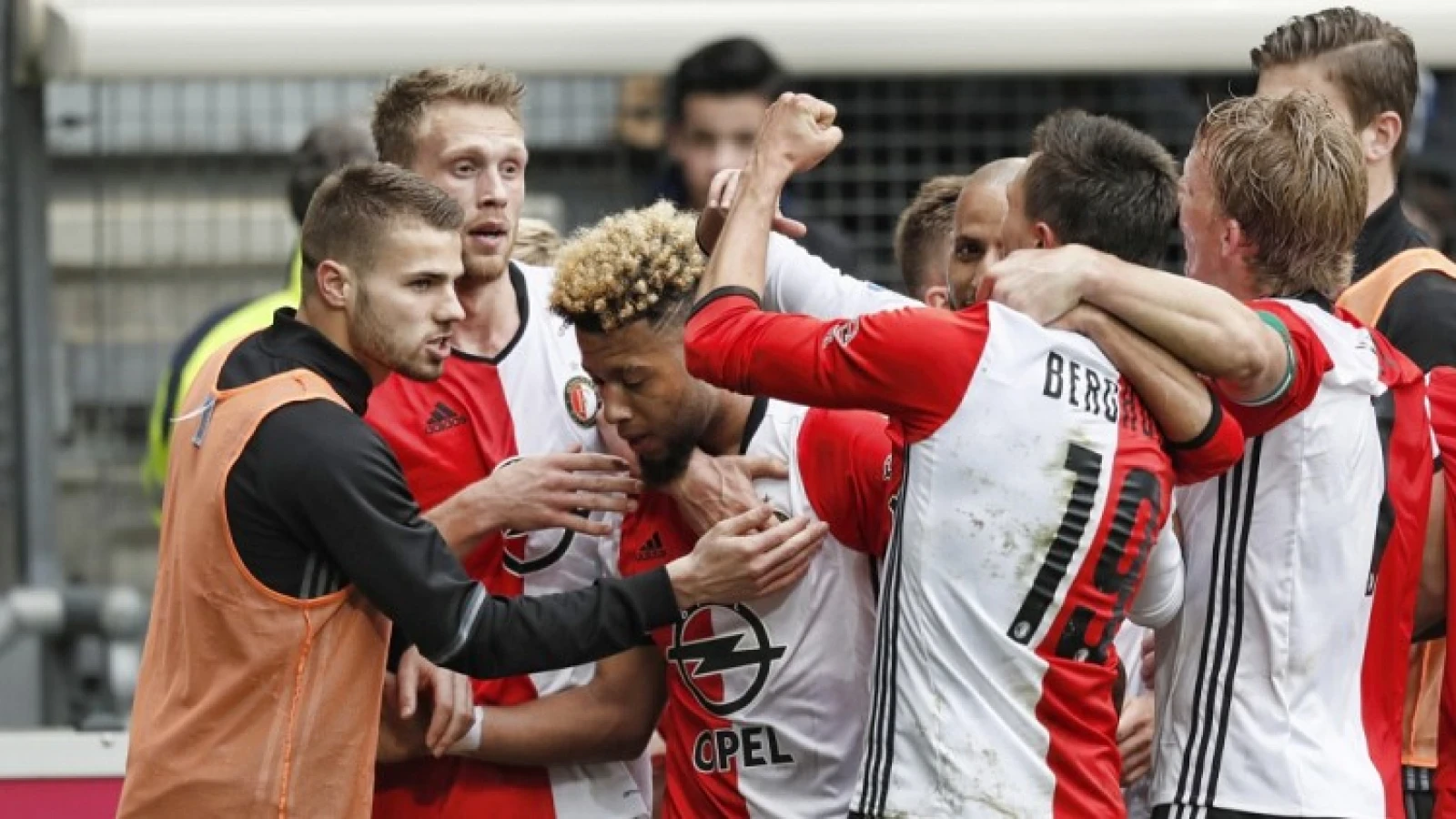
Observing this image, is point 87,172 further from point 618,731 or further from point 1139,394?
point 1139,394

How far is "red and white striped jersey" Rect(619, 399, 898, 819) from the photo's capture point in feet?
12.5

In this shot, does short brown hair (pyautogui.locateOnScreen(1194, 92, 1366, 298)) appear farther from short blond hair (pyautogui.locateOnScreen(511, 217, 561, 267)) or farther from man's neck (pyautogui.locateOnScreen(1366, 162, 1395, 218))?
short blond hair (pyautogui.locateOnScreen(511, 217, 561, 267))

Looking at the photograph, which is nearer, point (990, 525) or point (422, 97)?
point (990, 525)

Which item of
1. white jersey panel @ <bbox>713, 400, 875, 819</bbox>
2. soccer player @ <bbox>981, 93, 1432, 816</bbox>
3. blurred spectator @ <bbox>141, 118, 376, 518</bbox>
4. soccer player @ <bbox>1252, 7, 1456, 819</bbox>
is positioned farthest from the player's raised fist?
blurred spectator @ <bbox>141, 118, 376, 518</bbox>

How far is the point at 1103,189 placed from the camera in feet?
11.3

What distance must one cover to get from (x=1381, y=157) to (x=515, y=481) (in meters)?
1.76

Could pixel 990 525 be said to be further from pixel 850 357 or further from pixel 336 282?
pixel 336 282

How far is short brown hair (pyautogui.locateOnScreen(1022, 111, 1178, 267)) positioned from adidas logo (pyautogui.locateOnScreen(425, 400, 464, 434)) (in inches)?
46.9

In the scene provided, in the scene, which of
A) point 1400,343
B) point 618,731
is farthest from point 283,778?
point 1400,343

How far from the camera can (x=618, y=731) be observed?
13.4 feet

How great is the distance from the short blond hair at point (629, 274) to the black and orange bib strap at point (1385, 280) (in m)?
1.20

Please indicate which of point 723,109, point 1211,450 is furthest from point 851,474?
point 723,109

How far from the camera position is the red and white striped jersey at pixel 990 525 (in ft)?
10.8

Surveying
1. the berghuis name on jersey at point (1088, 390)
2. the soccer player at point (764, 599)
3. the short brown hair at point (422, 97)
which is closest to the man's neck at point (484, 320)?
the short brown hair at point (422, 97)
